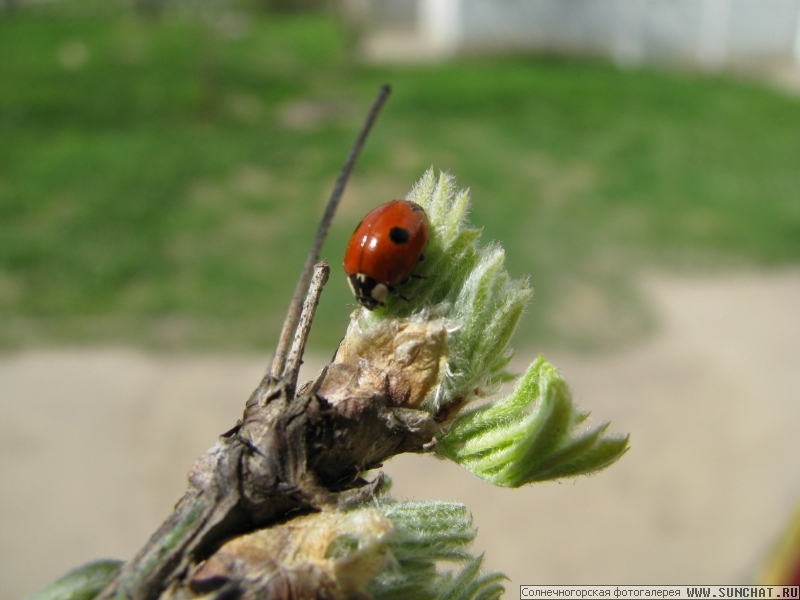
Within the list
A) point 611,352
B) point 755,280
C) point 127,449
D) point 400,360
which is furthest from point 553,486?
point 400,360

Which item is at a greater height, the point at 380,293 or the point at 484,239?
the point at 484,239

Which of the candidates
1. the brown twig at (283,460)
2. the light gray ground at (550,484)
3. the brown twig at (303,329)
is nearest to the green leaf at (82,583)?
the brown twig at (283,460)

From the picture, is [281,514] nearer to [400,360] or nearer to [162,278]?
[400,360]

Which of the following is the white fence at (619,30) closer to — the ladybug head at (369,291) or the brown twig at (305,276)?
Result: the ladybug head at (369,291)

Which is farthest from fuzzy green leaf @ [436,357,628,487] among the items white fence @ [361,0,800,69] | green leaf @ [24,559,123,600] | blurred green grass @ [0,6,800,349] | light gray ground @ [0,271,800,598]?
white fence @ [361,0,800,69]

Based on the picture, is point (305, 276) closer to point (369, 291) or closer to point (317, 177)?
point (369, 291)

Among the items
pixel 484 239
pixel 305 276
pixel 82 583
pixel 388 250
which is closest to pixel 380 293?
pixel 388 250

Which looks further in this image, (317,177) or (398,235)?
(317,177)
